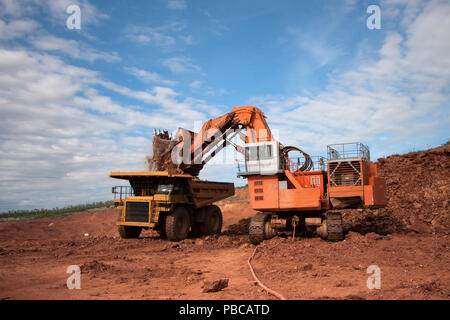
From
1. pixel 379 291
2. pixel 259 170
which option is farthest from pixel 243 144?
pixel 379 291

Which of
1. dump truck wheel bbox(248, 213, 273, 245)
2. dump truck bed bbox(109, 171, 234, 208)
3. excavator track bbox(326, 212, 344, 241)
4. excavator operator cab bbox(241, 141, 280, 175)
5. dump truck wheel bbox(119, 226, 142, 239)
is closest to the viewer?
excavator track bbox(326, 212, 344, 241)

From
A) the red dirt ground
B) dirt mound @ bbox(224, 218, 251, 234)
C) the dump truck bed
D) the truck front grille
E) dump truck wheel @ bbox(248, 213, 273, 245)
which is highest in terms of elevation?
the dump truck bed

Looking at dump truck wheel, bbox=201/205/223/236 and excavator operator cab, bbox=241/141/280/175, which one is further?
dump truck wheel, bbox=201/205/223/236

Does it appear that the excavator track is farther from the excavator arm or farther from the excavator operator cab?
the excavator arm

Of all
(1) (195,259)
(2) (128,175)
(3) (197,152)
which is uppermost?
(3) (197,152)

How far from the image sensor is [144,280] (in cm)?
742

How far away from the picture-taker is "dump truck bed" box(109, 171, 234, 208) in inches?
563

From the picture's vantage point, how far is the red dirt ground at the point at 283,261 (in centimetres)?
622

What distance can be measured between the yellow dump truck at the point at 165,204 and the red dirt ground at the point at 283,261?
0.81 meters

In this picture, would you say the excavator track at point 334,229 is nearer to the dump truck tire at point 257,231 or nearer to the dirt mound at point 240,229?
the dump truck tire at point 257,231

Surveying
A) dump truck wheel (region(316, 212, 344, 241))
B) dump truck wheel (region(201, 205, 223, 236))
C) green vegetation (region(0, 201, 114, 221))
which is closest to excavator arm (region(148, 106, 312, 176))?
dump truck wheel (region(201, 205, 223, 236))
